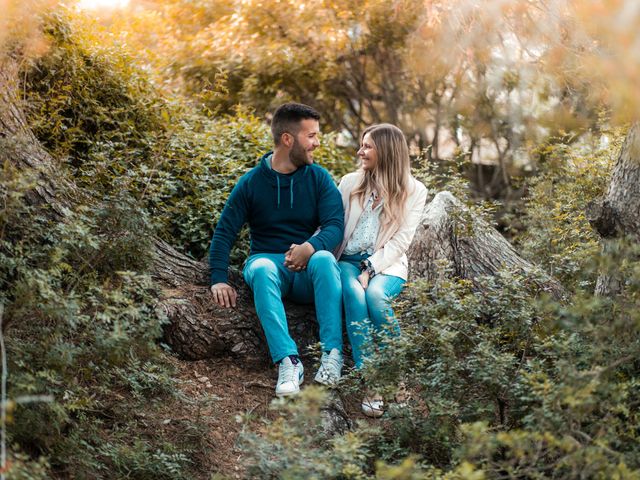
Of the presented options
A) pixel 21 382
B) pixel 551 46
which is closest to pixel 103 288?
pixel 21 382

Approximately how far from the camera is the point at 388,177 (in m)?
4.97

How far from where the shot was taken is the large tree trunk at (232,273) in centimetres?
429

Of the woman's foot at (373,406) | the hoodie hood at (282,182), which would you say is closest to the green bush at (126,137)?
the hoodie hood at (282,182)

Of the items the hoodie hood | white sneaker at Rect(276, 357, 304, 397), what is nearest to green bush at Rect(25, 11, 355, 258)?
the hoodie hood

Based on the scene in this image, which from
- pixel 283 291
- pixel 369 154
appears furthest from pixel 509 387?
pixel 369 154

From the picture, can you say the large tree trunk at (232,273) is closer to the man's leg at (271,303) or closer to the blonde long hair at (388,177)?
the man's leg at (271,303)

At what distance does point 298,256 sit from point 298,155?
657mm

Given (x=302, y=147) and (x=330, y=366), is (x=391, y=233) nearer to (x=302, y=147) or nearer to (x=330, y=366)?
(x=302, y=147)

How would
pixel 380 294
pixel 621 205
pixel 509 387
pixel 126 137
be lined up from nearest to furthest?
pixel 509 387 < pixel 621 205 < pixel 380 294 < pixel 126 137

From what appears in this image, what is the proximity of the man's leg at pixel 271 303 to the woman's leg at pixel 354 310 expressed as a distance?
32 centimetres

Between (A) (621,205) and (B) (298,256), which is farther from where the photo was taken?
(B) (298,256)

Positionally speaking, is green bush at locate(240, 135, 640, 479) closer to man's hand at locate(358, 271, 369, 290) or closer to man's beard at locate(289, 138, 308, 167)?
man's hand at locate(358, 271, 369, 290)

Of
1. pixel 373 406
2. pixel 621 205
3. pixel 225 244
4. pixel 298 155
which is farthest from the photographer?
pixel 298 155

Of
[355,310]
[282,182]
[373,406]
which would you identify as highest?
[282,182]
